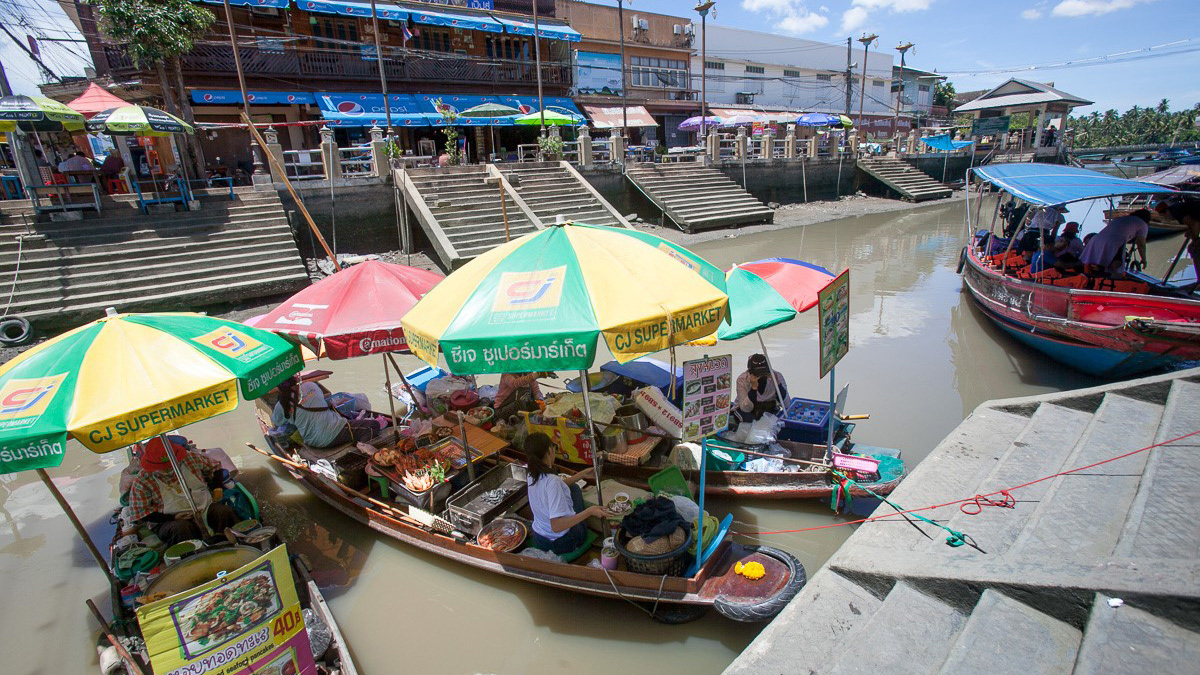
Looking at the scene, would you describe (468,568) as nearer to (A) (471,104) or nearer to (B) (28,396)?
(B) (28,396)

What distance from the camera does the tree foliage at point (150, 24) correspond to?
15930 mm

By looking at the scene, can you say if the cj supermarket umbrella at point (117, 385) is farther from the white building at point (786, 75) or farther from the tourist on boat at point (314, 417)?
the white building at point (786, 75)

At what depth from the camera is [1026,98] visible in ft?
122

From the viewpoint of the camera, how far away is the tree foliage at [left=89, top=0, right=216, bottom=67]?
1593cm

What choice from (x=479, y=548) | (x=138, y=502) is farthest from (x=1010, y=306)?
(x=138, y=502)

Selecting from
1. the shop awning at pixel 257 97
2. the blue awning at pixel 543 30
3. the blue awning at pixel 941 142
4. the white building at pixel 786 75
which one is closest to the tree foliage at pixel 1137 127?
the white building at pixel 786 75

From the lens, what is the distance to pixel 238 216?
1569 centimetres

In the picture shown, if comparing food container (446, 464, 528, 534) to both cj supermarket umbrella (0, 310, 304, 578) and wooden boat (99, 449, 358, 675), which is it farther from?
cj supermarket umbrella (0, 310, 304, 578)

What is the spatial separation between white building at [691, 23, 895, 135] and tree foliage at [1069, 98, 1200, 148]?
76.8 ft

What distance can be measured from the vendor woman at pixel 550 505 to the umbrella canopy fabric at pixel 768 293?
2061 mm

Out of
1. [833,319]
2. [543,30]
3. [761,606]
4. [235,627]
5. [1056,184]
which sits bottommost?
[761,606]

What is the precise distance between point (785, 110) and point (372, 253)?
39777mm

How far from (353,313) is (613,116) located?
1142 inches

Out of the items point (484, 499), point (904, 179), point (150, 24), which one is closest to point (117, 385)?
point (484, 499)
